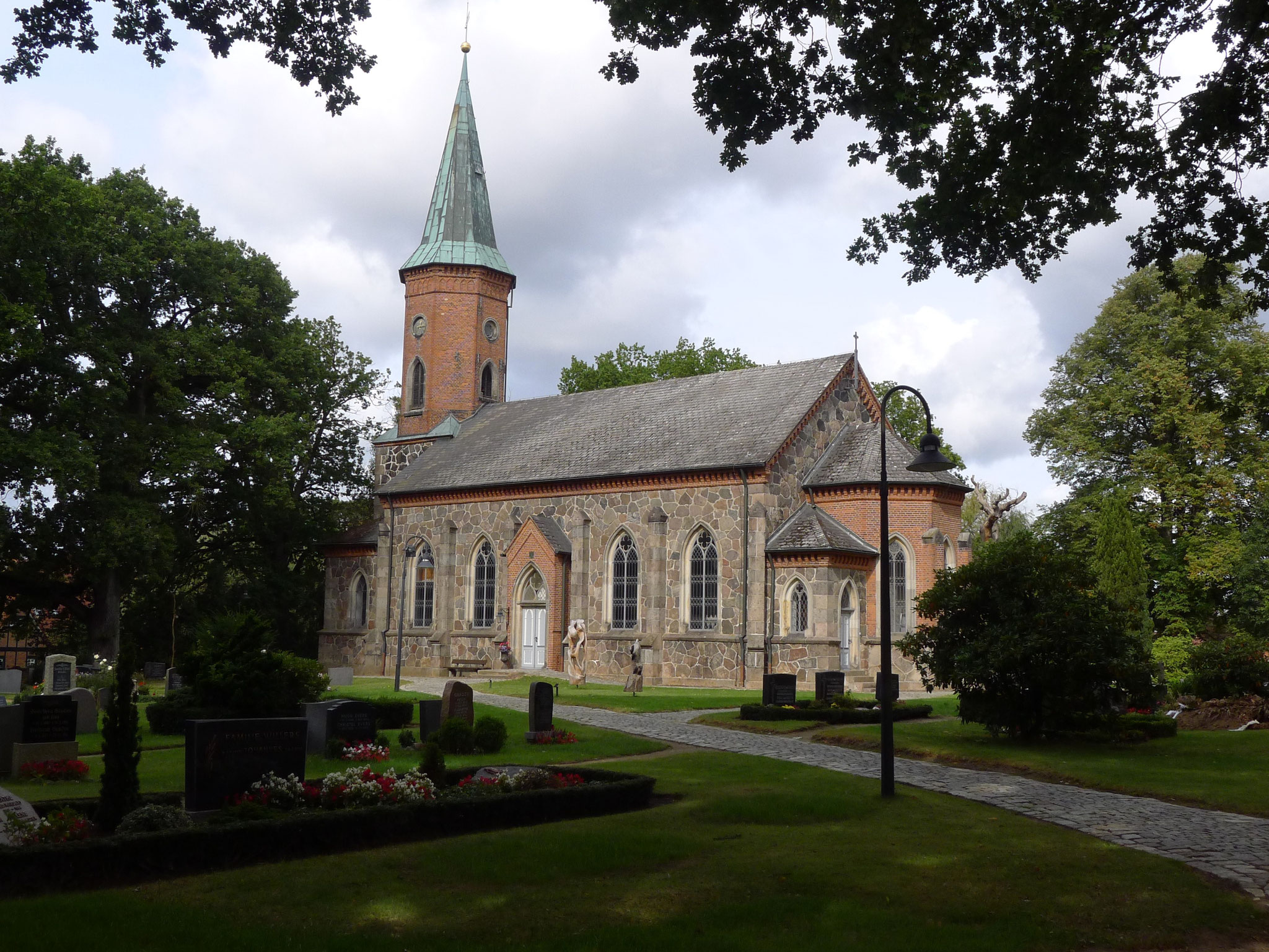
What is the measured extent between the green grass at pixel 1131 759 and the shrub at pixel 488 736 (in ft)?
21.1

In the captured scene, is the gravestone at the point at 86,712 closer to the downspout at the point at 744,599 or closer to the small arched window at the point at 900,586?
the downspout at the point at 744,599

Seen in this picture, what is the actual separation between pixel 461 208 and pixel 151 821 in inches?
1584

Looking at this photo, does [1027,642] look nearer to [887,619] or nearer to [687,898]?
[887,619]

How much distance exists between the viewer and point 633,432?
3938 centimetres

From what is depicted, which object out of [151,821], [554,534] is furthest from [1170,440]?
[151,821]

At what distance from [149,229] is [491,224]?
644 inches

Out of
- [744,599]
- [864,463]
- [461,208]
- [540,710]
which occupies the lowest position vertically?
[540,710]

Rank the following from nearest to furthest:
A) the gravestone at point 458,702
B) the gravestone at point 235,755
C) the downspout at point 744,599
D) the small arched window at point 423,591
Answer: the gravestone at point 235,755, the gravestone at point 458,702, the downspout at point 744,599, the small arched window at point 423,591

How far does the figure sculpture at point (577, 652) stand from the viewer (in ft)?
109

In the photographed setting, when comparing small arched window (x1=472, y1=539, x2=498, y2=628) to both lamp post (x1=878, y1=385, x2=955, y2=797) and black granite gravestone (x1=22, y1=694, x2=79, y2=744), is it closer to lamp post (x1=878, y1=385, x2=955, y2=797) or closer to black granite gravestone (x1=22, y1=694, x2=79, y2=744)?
black granite gravestone (x1=22, y1=694, x2=79, y2=744)

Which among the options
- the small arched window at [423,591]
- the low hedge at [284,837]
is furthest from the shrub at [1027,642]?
the small arched window at [423,591]

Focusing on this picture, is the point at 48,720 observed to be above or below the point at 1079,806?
above

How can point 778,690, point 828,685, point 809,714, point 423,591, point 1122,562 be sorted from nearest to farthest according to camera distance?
point 809,714 → point 778,690 → point 828,685 → point 1122,562 → point 423,591

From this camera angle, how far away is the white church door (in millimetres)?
38531
